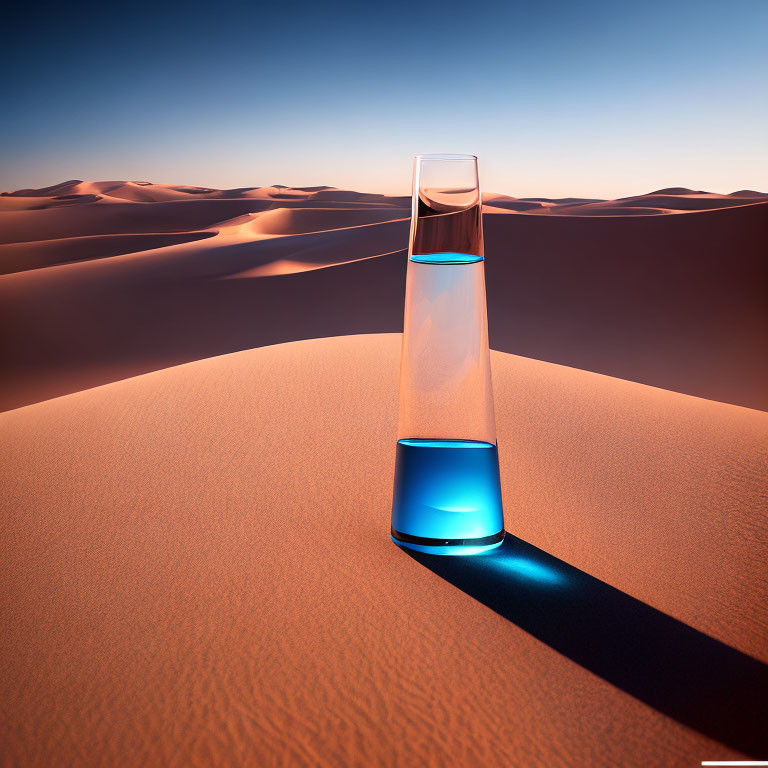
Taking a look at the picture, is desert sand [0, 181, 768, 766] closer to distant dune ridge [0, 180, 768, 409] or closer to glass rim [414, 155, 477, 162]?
glass rim [414, 155, 477, 162]

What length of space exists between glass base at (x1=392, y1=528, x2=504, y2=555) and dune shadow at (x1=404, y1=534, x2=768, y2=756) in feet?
0.05

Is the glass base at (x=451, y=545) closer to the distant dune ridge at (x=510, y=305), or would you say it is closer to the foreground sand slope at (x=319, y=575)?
the foreground sand slope at (x=319, y=575)

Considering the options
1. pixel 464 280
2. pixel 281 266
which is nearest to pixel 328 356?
pixel 464 280

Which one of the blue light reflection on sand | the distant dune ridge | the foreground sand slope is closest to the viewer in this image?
the foreground sand slope

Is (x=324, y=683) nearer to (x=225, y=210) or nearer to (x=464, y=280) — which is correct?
(x=464, y=280)

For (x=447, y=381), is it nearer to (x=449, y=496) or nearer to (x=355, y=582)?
(x=449, y=496)

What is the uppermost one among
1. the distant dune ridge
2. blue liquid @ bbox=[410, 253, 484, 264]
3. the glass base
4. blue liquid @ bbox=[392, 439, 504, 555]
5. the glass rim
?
the glass rim

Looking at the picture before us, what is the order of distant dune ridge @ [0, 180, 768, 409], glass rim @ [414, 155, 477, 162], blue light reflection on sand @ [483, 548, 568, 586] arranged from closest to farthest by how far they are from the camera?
blue light reflection on sand @ [483, 548, 568, 586]
glass rim @ [414, 155, 477, 162]
distant dune ridge @ [0, 180, 768, 409]

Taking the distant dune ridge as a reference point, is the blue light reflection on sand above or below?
above

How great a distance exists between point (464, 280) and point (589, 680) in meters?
0.69

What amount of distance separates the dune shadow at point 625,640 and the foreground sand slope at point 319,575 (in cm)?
3

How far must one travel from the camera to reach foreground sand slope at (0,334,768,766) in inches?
35.4

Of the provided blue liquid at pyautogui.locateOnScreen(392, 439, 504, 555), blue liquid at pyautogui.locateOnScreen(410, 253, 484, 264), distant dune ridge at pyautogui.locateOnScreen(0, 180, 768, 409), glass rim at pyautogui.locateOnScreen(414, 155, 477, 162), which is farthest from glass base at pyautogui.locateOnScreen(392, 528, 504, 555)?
distant dune ridge at pyautogui.locateOnScreen(0, 180, 768, 409)

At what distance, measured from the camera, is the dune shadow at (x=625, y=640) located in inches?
36.4
